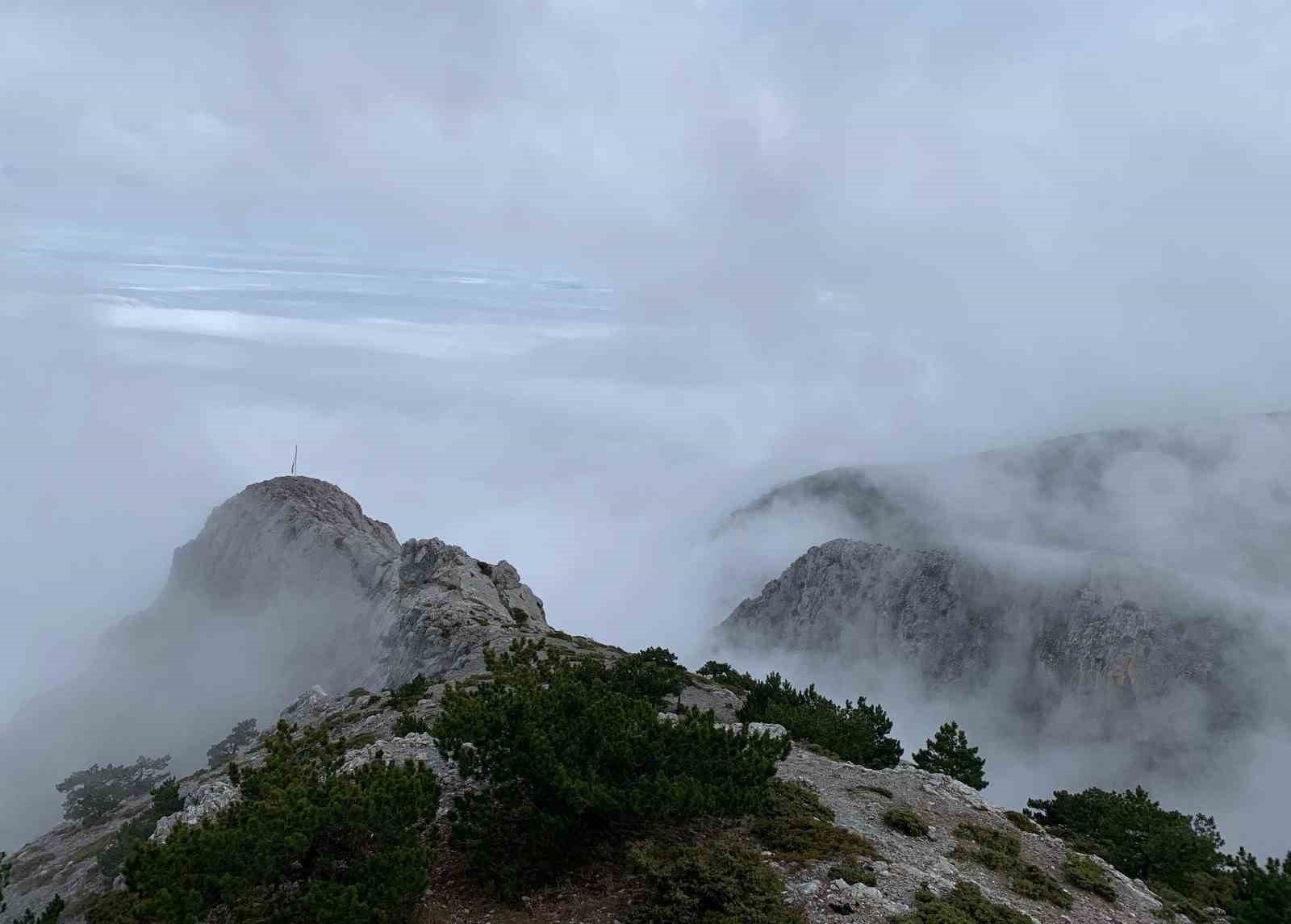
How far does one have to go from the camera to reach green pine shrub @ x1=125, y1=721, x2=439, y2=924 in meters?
15.7

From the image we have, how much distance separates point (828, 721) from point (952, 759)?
6.46 meters

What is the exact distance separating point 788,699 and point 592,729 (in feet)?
82.0

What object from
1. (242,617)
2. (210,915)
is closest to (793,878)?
(210,915)

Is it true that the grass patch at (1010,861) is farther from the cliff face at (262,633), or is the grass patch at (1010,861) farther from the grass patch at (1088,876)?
the cliff face at (262,633)

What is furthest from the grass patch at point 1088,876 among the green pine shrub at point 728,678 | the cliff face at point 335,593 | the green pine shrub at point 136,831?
the green pine shrub at point 136,831

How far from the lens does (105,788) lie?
6103 centimetres

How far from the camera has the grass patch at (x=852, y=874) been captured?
20297mm

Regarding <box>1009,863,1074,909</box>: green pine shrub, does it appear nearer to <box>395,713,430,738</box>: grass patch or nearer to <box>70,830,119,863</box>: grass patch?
<box>395,713,430,738</box>: grass patch

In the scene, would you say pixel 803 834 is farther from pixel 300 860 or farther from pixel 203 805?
pixel 203 805

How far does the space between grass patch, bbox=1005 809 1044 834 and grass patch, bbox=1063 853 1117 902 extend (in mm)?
2364

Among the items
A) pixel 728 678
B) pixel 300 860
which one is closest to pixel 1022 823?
pixel 728 678

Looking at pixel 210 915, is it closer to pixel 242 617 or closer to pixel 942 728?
pixel 942 728

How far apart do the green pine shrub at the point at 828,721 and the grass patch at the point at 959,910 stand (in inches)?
592

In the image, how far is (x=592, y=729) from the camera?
2167 cm
